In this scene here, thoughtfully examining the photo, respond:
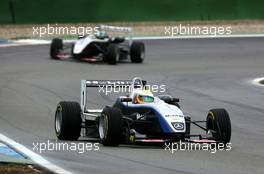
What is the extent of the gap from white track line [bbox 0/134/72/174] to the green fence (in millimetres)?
23670

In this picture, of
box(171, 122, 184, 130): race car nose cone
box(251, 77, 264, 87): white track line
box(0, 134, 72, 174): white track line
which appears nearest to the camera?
box(0, 134, 72, 174): white track line

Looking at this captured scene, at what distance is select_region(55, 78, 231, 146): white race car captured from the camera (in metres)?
12.1

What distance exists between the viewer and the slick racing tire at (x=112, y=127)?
472 inches

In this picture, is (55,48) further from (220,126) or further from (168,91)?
(220,126)

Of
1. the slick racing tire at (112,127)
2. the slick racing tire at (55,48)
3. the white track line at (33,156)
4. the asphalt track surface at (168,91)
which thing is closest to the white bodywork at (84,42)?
the asphalt track surface at (168,91)

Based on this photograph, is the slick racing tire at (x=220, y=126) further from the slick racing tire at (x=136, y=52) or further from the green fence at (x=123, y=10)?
the green fence at (x=123, y=10)

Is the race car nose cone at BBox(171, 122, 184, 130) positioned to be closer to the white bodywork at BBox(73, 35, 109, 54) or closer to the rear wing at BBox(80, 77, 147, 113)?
the rear wing at BBox(80, 77, 147, 113)

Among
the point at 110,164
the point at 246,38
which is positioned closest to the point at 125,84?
the point at 110,164

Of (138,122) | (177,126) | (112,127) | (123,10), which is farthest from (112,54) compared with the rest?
(112,127)

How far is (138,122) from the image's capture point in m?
12.6

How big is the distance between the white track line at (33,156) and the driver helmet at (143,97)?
1.77 m

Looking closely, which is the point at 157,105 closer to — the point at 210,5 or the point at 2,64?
the point at 2,64

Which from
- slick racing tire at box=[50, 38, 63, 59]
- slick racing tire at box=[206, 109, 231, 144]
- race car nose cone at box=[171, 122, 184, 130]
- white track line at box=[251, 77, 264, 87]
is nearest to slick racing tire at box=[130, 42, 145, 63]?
slick racing tire at box=[50, 38, 63, 59]

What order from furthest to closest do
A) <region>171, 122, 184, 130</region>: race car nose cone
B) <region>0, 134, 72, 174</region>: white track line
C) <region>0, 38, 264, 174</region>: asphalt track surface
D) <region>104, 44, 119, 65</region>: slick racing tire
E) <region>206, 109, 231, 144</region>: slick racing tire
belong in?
<region>104, 44, 119, 65</region>: slick racing tire, <region>206, 109, 231, 144</region>: slick racing tire, <region>171, 122, 184, 130</region>: race car nose cone, <region>0, 38, 264, 174</region>: asphalt track surface, <region>0, 134, 72, 174</region>: white track line
